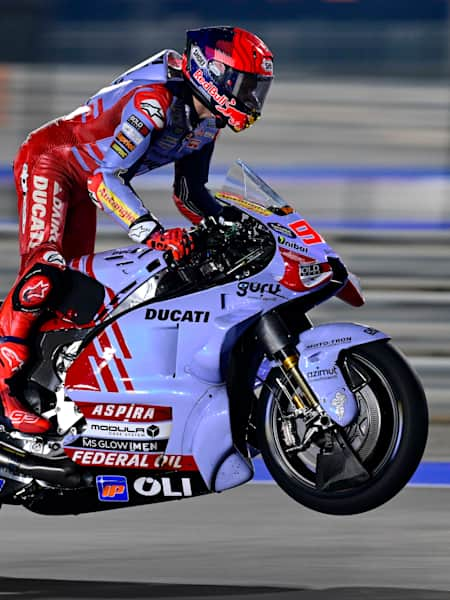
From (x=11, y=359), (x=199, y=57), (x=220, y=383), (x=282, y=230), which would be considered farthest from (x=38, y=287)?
(x=199, y=57)

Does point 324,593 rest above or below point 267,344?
below

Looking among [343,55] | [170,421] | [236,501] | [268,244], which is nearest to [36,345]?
[170,421]

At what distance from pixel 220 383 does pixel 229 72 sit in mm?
1085

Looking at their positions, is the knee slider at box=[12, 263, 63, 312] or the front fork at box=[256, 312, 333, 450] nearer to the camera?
the front fork at box=[256, 312, 333, 450]

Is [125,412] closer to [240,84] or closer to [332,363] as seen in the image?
[332,363]

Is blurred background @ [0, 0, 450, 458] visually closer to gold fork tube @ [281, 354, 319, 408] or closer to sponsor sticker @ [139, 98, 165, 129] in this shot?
sponsor sticker @ [139, 98, 165, 129]

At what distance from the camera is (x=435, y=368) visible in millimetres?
8633

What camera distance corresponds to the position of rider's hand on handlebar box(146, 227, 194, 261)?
17.1ft

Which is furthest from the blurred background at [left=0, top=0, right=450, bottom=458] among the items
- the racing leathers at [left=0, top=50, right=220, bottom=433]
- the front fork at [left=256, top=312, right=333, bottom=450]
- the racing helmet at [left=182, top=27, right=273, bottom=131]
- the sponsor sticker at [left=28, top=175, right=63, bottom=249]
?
the front fork at [left=256, top=312, right=333, bottom=450]

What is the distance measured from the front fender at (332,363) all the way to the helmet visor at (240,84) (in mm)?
857

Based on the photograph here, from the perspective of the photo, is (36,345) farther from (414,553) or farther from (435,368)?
(435,368)

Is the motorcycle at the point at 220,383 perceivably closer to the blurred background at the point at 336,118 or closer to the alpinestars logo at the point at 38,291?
the alpinestars logo at the point at 38,291

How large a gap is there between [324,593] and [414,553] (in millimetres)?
638

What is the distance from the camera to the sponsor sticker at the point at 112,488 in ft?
17.6
